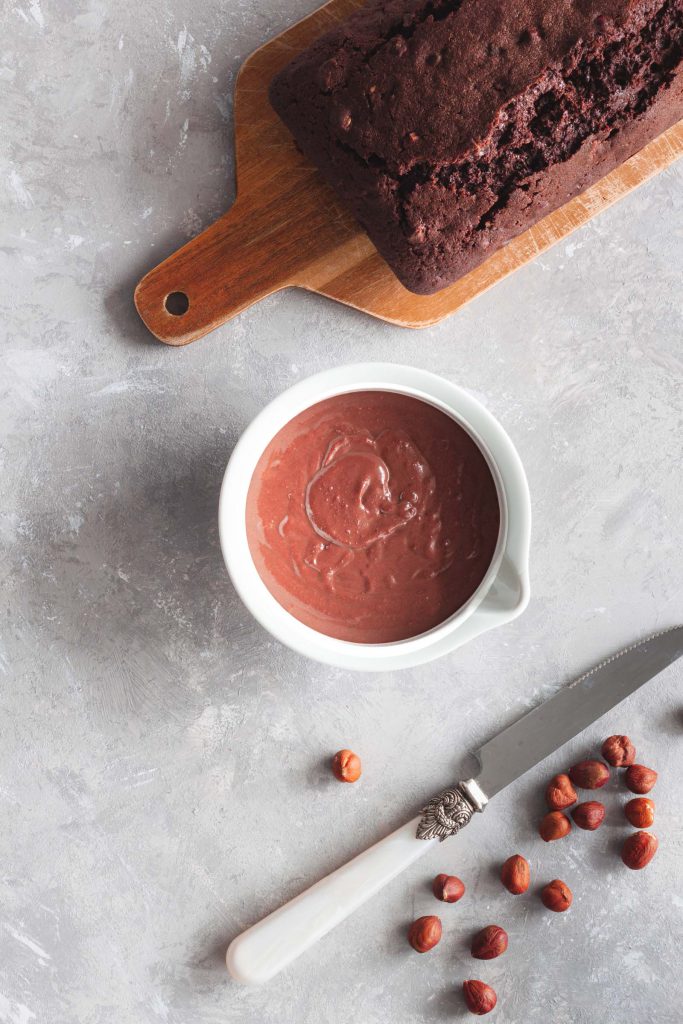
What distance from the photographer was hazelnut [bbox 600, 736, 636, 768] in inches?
69.6

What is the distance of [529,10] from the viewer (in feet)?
4.55

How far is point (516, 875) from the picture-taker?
1.75 metres

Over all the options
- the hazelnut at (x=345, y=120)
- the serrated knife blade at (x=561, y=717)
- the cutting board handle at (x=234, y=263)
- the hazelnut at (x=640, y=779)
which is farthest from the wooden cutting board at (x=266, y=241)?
the hazelnut at (x=640, y=779)

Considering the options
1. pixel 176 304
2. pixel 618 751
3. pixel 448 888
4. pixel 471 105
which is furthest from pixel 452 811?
pixel 471 105

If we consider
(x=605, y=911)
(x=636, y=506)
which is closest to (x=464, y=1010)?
(x=605, y=911)

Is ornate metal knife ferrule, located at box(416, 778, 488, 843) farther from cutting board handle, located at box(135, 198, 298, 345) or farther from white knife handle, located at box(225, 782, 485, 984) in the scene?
cutting board handle, located at box(135, 198, 298, 345)

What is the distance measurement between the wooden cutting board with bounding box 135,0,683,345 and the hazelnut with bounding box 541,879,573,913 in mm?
1323

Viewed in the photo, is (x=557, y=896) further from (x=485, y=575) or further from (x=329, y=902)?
(x=485, y=575)

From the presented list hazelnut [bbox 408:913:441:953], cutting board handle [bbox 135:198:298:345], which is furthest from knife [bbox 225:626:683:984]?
cutting board handle [bbox 135:198:298:345]

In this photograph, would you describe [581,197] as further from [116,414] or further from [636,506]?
[116,414]

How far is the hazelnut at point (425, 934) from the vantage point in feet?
5.69

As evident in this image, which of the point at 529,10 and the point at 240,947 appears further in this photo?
the point at 240,947

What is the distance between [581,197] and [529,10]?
1.29 feet

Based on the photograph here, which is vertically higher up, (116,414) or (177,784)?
(116,414)
